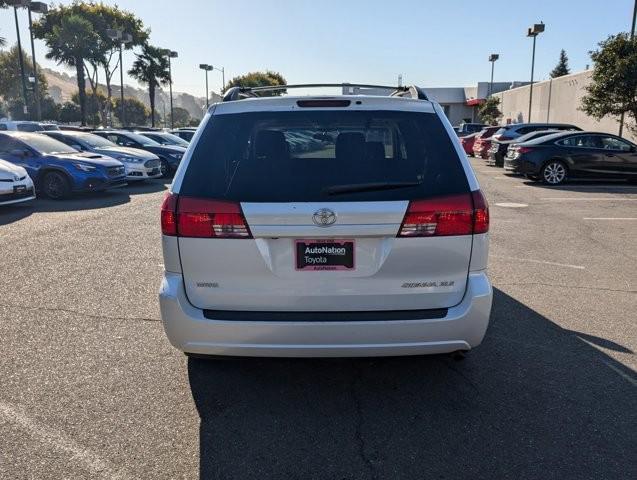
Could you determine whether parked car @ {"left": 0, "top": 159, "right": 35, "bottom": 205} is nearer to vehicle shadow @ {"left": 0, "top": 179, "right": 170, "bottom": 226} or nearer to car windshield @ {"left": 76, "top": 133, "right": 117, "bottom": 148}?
vehicle shadow @ {"left": 0, "top": 179, "right": 170, "bottom": 226}

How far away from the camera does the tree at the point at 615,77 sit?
64.4 ft

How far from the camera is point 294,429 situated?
3148 millimetres

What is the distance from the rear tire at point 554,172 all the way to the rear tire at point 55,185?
12.8m

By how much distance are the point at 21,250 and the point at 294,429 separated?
19.6 ft

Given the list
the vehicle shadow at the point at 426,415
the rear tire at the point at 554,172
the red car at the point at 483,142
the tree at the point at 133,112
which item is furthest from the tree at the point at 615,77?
the tree at the point at 133,112

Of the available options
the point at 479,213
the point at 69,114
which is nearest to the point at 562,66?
the point at 69,114

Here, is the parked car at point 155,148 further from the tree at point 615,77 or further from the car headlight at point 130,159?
the tree at point 615,77

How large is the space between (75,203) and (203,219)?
1048 cm

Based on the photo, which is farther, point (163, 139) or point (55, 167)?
point (163, 139)

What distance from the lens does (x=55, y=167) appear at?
41.5ft

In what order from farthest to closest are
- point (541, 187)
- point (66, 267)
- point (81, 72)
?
point (81, 72), point (541, 187), point (66, 267)

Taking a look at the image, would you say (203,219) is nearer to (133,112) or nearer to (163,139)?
(163,139)

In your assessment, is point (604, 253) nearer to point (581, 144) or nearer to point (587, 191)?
point (587, 191)

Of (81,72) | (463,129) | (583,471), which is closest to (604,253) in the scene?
(583,471)
